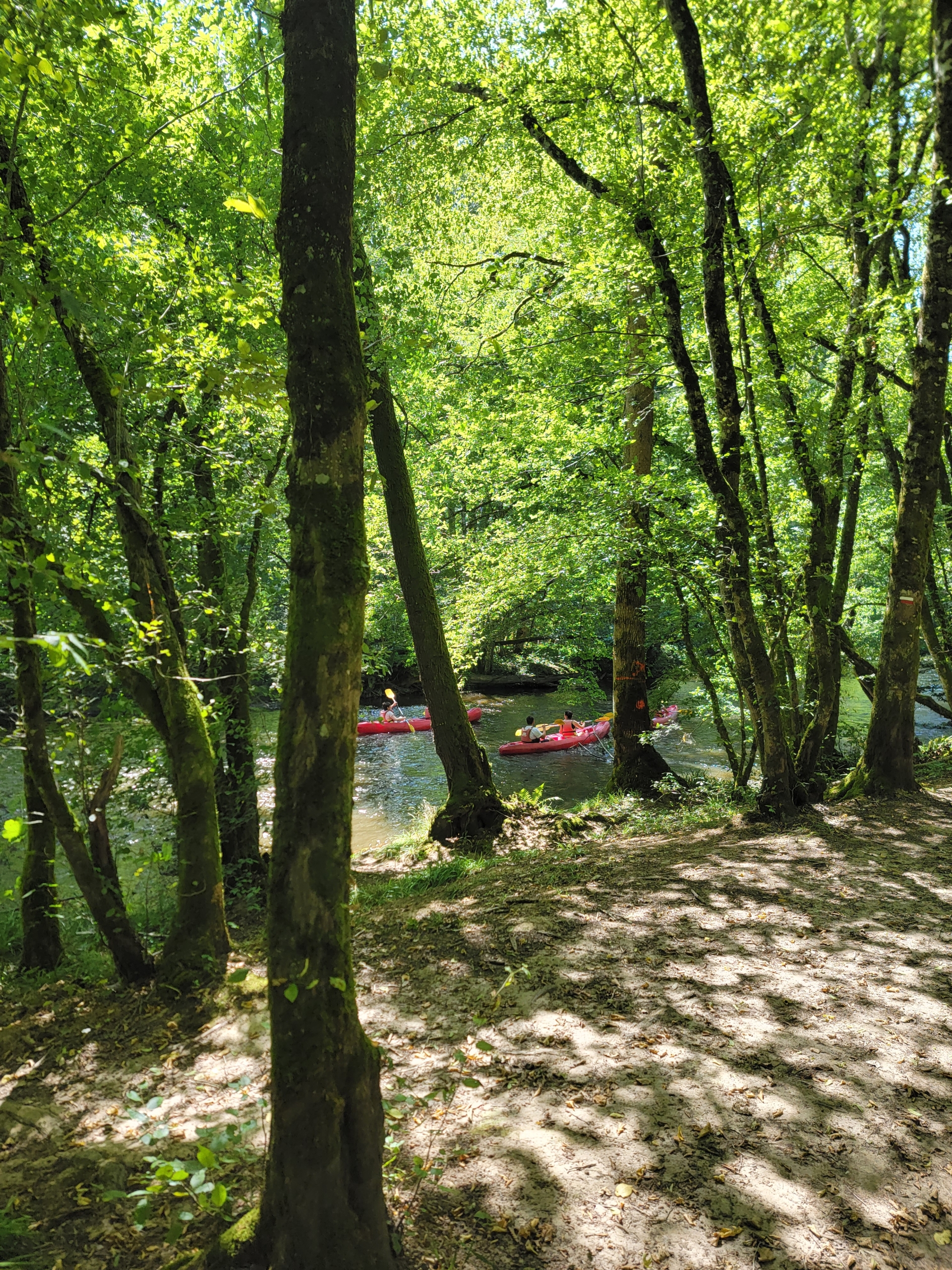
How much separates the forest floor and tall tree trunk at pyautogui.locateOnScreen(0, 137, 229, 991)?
12.2 inches

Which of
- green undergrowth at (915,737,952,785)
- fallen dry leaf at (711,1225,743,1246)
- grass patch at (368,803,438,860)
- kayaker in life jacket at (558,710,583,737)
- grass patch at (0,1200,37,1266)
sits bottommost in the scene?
grass patch at (368,803,438,860)

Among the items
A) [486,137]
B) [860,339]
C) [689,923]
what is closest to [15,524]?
[689,923]

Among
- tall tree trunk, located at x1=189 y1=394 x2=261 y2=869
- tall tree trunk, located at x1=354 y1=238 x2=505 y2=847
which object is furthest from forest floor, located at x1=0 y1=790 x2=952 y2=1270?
tall tree trunk, located at x1=354 y1=238 x2=505 y2=847

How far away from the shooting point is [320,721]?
1.87 metres

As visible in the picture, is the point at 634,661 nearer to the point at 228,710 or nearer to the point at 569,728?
the point at 228,710

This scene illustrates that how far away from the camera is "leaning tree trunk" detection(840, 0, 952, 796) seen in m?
→ 5.69

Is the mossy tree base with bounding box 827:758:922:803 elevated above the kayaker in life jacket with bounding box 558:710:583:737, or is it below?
above

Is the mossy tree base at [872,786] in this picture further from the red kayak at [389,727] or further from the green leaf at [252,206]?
the red kayak at [389,727]

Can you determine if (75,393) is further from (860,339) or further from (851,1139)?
(851,1139)

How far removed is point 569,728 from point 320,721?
15671 millimetres

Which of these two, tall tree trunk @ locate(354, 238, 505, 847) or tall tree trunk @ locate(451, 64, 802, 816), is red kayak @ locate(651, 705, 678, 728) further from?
tall tree trunk @ locate(451, 64, 802, 816)

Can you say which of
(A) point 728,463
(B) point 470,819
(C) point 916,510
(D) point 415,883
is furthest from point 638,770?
(A) point 728,463

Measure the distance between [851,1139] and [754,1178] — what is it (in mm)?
400

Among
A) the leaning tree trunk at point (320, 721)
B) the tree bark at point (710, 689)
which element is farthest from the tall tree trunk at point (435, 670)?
the leaning tree trunk at point (320, 721)
